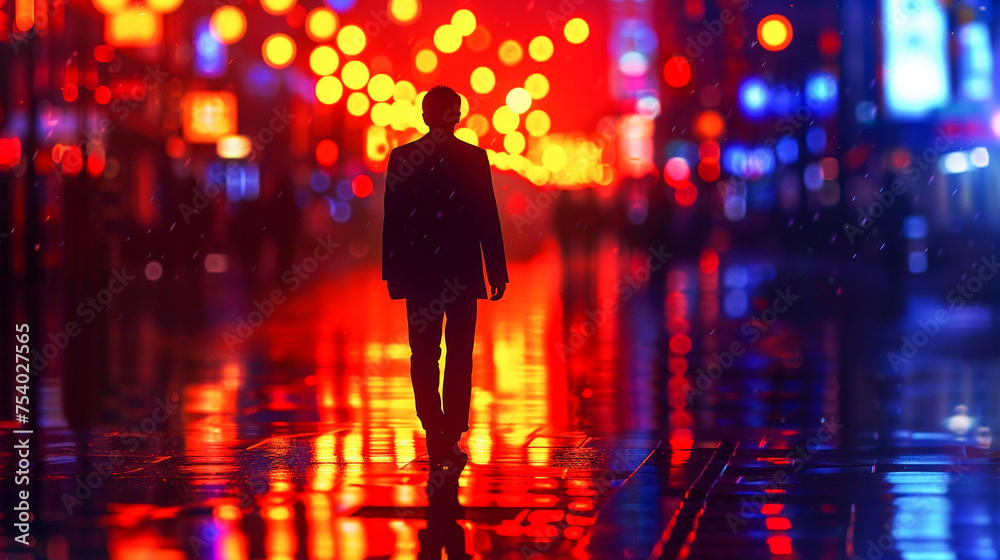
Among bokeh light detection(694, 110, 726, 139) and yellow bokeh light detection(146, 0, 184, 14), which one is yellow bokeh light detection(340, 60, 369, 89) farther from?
bokeh light detection(694, 110, 726, 139)

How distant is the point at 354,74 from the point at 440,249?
25104mm

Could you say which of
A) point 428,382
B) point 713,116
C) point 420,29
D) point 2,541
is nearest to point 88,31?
point 428,382

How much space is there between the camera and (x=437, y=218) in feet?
26.9

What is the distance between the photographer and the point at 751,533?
606 centimetres

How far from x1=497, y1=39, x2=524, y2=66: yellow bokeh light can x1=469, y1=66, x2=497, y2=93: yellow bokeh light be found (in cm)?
89

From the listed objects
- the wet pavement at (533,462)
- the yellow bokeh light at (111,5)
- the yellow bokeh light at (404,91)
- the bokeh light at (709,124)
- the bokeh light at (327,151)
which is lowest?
the wet pavement at (533,462)

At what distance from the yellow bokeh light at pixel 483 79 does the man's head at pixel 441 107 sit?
31.2 m

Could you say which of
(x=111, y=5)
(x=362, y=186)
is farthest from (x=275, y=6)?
(x=362, y=186)

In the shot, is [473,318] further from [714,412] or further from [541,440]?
[714,412]

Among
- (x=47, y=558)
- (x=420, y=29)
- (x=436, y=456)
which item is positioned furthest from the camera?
(x=420, y=29)

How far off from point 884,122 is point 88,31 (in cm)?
3281

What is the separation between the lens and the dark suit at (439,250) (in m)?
8.12

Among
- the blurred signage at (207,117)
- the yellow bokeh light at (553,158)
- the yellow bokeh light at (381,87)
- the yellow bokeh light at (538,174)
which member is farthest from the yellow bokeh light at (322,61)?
the yellow bokeh light at (553,158)

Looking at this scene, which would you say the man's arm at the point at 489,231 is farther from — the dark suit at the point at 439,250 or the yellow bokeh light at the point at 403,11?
the yellow bokeh light at the point at 403,11
